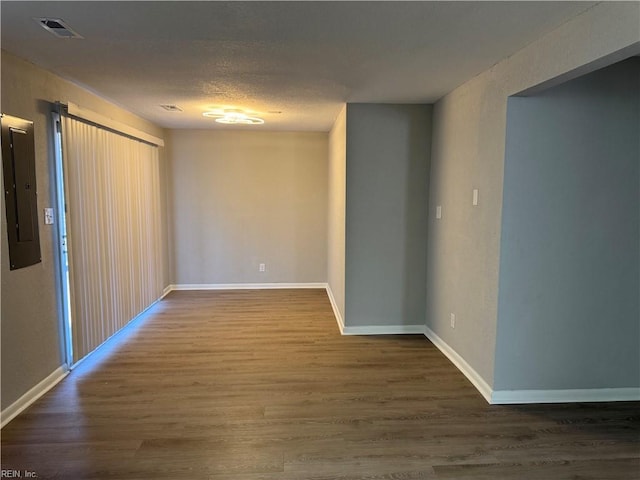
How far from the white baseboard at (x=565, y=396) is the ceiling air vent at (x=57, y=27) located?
3332 millimetres

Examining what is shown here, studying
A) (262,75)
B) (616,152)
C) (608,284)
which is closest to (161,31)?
(262,75)

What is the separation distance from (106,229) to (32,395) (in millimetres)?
1547

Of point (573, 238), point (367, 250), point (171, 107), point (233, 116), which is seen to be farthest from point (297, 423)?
point (171, 107)

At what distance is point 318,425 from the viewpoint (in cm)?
239

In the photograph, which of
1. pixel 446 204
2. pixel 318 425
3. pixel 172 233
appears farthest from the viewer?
pixel 172 233

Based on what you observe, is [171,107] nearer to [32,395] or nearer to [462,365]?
[32,395]

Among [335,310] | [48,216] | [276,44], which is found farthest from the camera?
[335,310]

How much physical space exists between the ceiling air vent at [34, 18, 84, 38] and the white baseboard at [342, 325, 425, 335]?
3.20m

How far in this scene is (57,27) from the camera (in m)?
2.04

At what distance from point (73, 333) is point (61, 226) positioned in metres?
0.86

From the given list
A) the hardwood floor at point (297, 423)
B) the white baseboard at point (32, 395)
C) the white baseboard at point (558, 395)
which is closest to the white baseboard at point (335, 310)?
the hardwood floor at point (297, 423)

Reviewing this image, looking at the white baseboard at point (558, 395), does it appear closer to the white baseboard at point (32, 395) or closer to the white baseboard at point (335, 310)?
the white baseboard at point (335, 310)

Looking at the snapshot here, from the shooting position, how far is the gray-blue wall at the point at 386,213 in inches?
151

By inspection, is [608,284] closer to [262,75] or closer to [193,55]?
[262,75]
